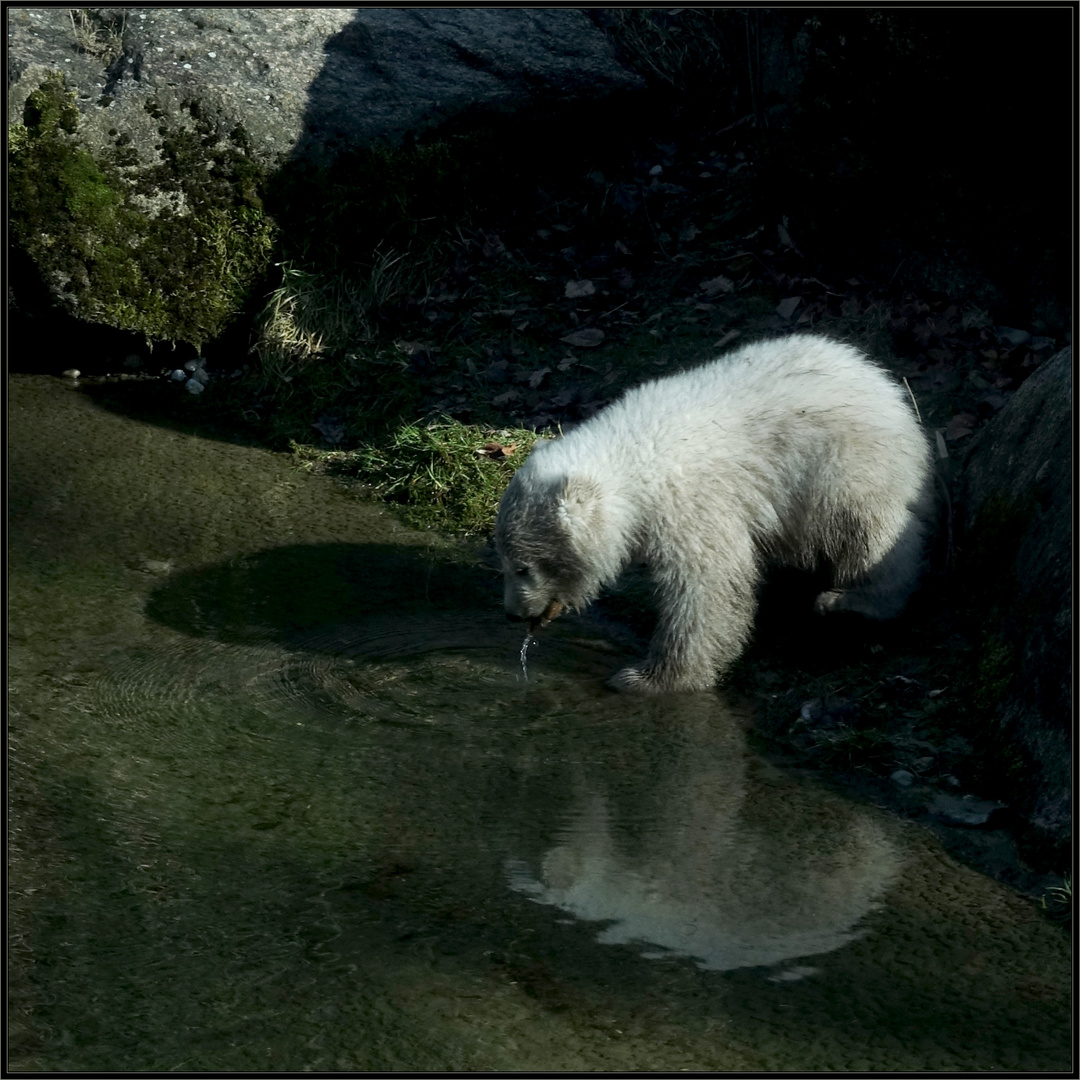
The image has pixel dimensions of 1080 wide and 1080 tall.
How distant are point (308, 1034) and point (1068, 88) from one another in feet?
18.5

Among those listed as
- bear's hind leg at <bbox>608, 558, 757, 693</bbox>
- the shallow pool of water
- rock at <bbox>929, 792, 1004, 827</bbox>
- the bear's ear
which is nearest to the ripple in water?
the shallow pool of water

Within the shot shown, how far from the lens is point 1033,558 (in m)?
4.76

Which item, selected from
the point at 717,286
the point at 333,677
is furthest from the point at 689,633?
the point at 717,286

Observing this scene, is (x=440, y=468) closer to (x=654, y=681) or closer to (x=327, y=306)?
(x=327, y=306)

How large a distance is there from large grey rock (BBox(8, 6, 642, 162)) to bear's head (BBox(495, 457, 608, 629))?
12.9 feet

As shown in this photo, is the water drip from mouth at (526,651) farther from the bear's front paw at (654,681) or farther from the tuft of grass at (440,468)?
the tuft of grass at (440,468)

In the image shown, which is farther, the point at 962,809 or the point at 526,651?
the point at 526,651

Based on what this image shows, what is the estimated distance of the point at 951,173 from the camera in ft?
22.5

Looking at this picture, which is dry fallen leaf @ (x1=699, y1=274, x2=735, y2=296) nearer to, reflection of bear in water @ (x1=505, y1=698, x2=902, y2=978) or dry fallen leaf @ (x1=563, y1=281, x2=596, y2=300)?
dry fallen leaf @ (x1=563, y1=281, x2=596, y2=300)

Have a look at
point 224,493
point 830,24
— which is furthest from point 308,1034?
point 830,24

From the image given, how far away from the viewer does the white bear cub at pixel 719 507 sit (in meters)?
5.21

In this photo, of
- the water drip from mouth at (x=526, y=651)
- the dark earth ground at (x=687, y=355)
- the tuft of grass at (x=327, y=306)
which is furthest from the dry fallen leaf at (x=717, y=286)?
the water drip from mouth at (x=526, y=651)

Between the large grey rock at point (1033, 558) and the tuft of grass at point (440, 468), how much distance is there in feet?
7.90

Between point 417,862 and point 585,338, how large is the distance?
14.4 feet
